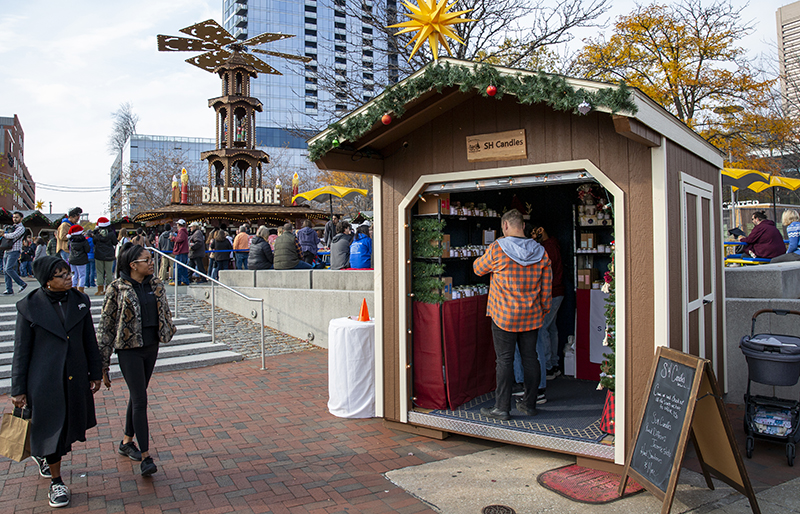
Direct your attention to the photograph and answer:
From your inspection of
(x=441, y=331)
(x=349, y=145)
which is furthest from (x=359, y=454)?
(x=349, y=145)

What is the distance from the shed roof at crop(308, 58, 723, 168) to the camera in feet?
13.0

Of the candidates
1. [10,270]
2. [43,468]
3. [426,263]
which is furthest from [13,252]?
[426,263]

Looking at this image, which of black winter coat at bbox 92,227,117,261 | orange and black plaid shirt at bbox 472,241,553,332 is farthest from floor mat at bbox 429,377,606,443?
black winter coat at bbox 92,227,117,261

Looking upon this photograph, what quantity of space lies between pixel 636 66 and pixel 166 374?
16538 mm

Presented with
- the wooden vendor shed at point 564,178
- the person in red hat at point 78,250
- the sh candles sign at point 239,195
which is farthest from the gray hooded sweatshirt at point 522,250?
the sh candles sign at point 239,195

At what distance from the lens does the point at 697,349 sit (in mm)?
4996

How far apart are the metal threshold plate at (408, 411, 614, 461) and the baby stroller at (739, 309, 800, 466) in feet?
4.74

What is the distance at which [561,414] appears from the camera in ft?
17.3

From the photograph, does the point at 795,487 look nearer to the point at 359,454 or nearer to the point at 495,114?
the point at 359,454

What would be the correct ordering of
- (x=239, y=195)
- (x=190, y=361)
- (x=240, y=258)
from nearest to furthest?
1. (x=190, y=361)
2. (x=240, y=258)
3. (x=239, y=195)

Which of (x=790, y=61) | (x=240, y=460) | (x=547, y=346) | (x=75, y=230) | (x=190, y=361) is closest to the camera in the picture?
(x=240, y=460)

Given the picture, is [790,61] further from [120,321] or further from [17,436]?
[17,436]

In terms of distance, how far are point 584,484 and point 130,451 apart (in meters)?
3.69

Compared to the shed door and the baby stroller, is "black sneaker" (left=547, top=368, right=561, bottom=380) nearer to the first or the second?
the shed door
